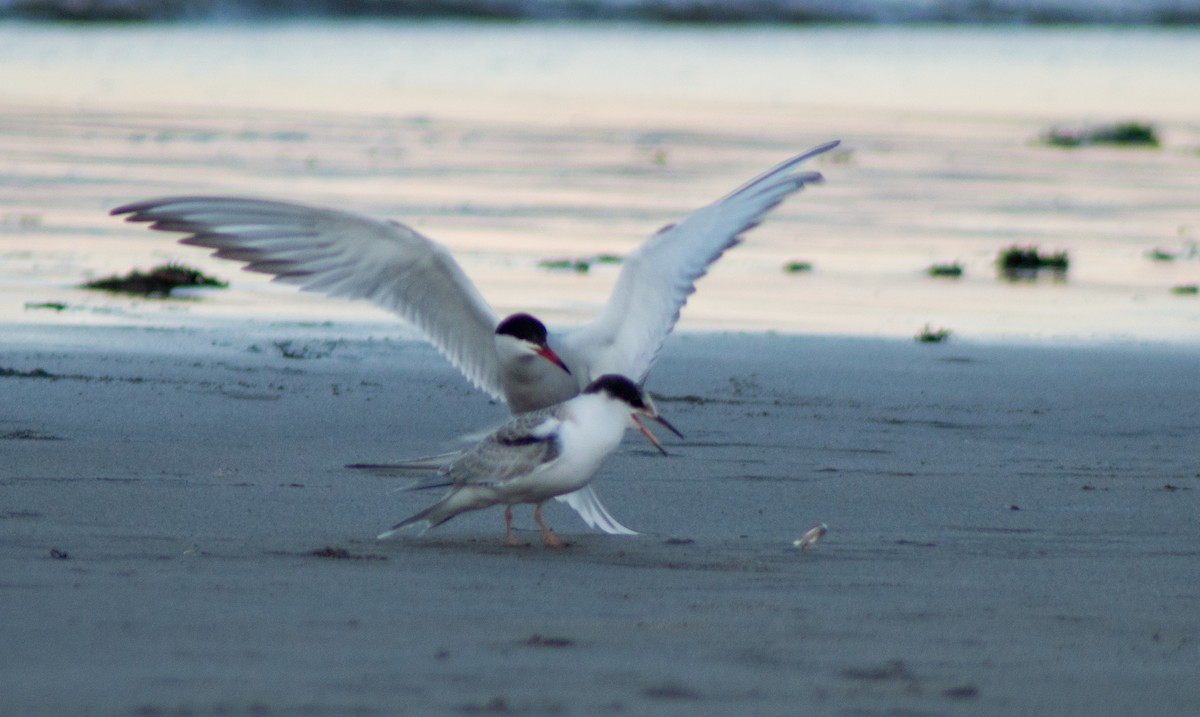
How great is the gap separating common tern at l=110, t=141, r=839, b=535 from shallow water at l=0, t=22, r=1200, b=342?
2972 millimetres

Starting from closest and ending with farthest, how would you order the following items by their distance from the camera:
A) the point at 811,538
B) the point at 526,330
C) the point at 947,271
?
the point at 811,538 < the point at 526,330 < the point at 947,271

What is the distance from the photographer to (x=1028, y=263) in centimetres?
Answer: 1145

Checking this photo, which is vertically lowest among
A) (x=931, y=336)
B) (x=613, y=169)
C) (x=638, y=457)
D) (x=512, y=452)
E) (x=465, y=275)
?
(x=613, y=169)

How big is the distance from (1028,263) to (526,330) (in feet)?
20.1

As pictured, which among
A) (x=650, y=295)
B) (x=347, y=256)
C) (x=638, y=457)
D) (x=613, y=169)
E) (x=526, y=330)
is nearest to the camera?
(x=526, y=330)

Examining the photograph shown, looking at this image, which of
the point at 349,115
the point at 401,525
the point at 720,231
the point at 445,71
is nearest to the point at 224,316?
the point at 720,231

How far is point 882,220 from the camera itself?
13.6m

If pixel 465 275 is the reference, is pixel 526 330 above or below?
below

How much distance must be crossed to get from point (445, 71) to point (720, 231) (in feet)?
73.5

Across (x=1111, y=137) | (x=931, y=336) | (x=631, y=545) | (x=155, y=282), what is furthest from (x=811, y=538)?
(x=1111, y=137)

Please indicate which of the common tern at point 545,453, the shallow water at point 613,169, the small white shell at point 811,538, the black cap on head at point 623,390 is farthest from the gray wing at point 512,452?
the shallow water at point 613,169

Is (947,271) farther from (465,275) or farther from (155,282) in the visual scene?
(465,275)

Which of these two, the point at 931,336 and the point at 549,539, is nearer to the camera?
the point at 549,539

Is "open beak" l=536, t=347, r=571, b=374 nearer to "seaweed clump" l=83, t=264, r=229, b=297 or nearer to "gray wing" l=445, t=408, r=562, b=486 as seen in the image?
"gray wing" l=445, t=408, r=562, b=486
